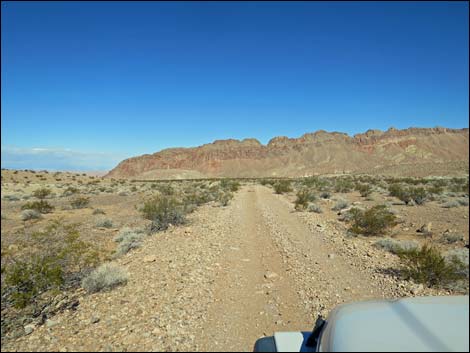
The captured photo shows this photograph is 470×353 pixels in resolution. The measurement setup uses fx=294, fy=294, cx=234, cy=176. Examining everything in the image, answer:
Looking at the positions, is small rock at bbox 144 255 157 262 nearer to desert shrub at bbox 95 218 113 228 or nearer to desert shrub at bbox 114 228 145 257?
desert shrub at bbox 114 228 145 257

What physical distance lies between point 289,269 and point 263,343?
4807mm

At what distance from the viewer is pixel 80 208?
2133 centimetres

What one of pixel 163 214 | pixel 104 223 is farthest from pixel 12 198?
pixel 163 214

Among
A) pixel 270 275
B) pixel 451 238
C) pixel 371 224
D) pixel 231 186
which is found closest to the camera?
pixel 270 275

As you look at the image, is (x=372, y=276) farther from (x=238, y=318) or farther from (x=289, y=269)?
(x=238, y=318)

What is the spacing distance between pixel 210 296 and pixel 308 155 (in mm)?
139455

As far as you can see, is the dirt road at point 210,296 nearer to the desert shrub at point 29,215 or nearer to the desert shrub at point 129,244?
the desert shrub at point 129,244

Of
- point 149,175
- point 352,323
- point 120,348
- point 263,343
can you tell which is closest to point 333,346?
point 352,323

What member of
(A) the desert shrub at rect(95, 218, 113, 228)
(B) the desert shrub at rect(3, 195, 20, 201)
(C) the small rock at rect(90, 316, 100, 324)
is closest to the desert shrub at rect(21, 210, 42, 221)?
(A) the desert shrub at rect(95, 218, 113, 228)

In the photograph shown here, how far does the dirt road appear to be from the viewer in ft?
13.1

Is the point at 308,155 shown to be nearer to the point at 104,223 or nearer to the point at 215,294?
the point at 104,223

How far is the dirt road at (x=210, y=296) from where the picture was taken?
157 inches

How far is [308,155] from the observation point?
140 m

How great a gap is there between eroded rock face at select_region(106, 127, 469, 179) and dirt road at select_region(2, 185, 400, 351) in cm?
11229
